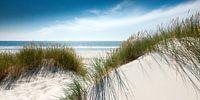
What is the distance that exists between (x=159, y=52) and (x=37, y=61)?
4.13 metres

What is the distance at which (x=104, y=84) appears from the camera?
3.59 m

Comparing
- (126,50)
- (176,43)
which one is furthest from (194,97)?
(126,50)

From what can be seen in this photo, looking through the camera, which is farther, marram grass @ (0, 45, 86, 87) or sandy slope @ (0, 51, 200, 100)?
marram grass @ (0, 45, 86, 87)

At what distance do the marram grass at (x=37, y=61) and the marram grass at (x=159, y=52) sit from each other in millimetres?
1888

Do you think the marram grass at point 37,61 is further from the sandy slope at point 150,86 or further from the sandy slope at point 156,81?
the sandy slope at point 156,81

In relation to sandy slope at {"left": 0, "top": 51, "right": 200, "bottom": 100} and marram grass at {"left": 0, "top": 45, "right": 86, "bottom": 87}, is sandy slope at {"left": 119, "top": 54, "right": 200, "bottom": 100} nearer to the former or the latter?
sandy slope at {"left": 0, "top": 51, "right": 200, "bottom": 100}

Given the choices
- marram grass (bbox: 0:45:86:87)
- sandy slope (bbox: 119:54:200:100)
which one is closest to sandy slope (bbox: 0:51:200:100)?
sandy slope (bbox: 119:54:200:100)

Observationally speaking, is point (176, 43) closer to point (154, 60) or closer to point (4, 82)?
point (154, 60)

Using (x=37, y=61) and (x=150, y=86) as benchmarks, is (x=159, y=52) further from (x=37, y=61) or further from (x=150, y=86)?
(x=37, y=61)

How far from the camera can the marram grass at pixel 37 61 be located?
643 centimetres

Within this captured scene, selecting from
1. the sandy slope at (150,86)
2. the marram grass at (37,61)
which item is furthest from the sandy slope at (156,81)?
the marram grass at (37,61)

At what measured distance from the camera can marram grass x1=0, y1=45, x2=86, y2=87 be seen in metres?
6.43

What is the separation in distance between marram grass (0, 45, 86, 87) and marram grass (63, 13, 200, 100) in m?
1.89

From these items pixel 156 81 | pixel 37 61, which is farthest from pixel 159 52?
pixel 37 61
